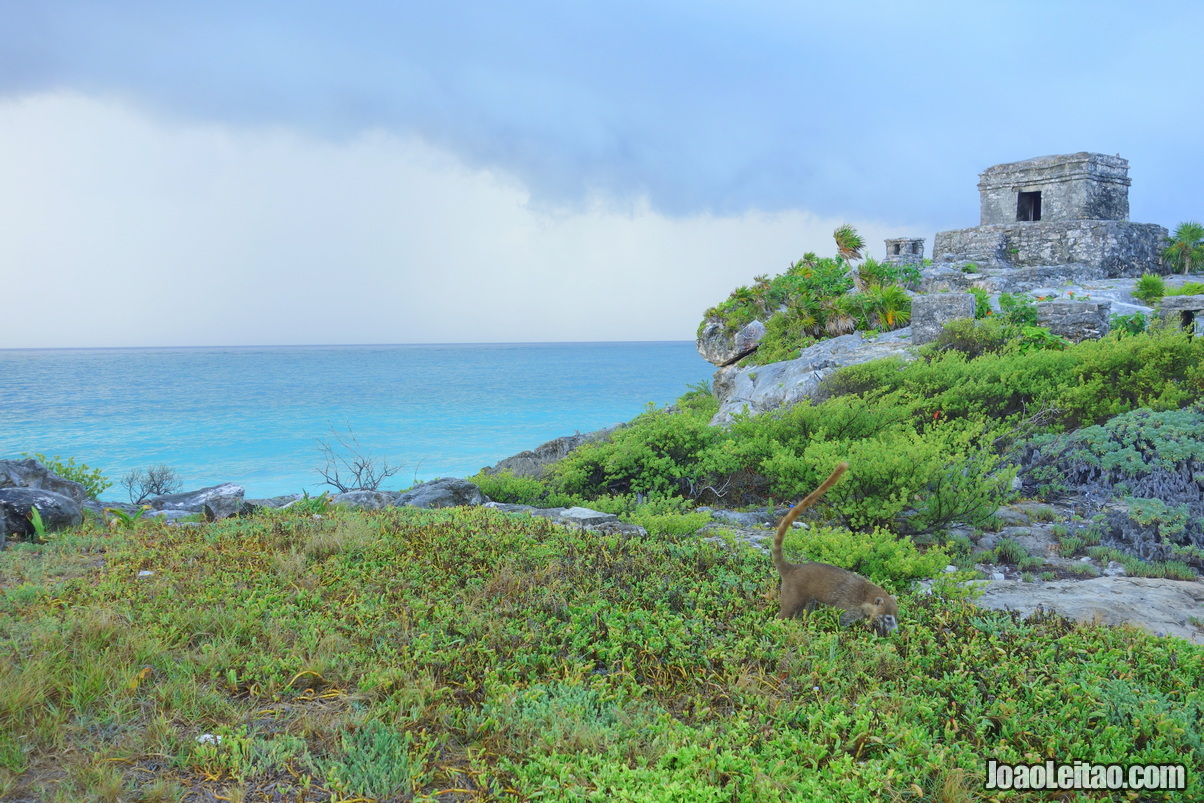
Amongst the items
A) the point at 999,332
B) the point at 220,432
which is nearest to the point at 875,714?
the point at 999,332

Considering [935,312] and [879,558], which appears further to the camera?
[935,312]

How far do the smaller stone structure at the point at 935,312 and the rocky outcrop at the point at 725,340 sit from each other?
595 cm

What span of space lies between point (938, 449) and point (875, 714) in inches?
191

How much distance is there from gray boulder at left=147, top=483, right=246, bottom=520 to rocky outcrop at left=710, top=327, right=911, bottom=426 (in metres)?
8.65

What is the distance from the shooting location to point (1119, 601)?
17.3ft

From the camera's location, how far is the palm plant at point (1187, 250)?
2486 cm

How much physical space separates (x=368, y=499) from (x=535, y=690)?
6586 millimetres

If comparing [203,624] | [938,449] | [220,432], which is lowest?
[220,432]

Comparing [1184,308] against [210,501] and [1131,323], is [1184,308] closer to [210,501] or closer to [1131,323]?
[1131,323]

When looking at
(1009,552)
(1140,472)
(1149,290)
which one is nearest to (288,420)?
(1149,290)

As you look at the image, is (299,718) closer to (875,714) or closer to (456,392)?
(875,714)

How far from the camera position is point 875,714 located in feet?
11.3

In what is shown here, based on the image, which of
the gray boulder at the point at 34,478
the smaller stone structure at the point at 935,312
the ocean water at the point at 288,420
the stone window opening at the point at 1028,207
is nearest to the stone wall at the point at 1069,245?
the stone window opening at the point at 1028,207

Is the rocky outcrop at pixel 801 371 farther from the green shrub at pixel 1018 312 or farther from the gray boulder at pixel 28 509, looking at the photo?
the gray boulder at pixel 28 509
